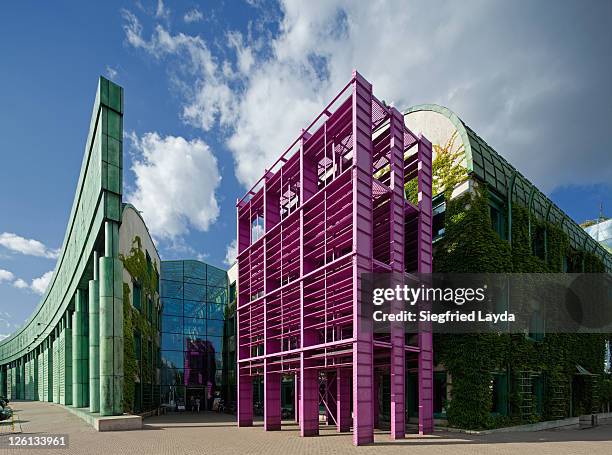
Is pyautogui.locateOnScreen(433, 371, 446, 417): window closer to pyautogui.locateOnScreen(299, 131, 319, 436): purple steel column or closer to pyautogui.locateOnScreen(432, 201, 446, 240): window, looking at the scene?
pyautogui.locateOnScreen(299, 131, 319, 436): purple steel column

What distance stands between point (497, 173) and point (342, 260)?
39.2 ft

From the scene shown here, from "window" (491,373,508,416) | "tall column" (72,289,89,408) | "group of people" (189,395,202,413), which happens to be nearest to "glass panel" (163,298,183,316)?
"group of people" (189,395,202,413)

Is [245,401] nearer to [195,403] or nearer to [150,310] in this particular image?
[150,310]

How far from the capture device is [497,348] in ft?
81.8

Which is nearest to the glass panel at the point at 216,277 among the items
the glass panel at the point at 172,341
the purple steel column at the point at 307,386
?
the glass panel at the point at 172,341

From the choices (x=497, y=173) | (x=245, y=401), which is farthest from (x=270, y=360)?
(x=497, y=173)

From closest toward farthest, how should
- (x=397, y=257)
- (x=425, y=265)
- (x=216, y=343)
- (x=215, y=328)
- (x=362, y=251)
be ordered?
(x=362, y=251) < (x=397, y=257) < (x=425, y=265) < (x=216, y=343) < (x=215, y=328)

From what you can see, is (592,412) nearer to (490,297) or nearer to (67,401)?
(490,297)

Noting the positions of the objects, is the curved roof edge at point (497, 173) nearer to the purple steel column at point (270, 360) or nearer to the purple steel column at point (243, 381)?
the purple steel column at point (270, 360)

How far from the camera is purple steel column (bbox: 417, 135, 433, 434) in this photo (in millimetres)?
22828

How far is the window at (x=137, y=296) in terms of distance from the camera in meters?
38.0

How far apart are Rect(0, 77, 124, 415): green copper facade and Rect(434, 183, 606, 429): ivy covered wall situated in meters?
16.5

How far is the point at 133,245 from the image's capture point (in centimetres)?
3806

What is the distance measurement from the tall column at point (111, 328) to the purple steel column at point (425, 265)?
50.2 ft
